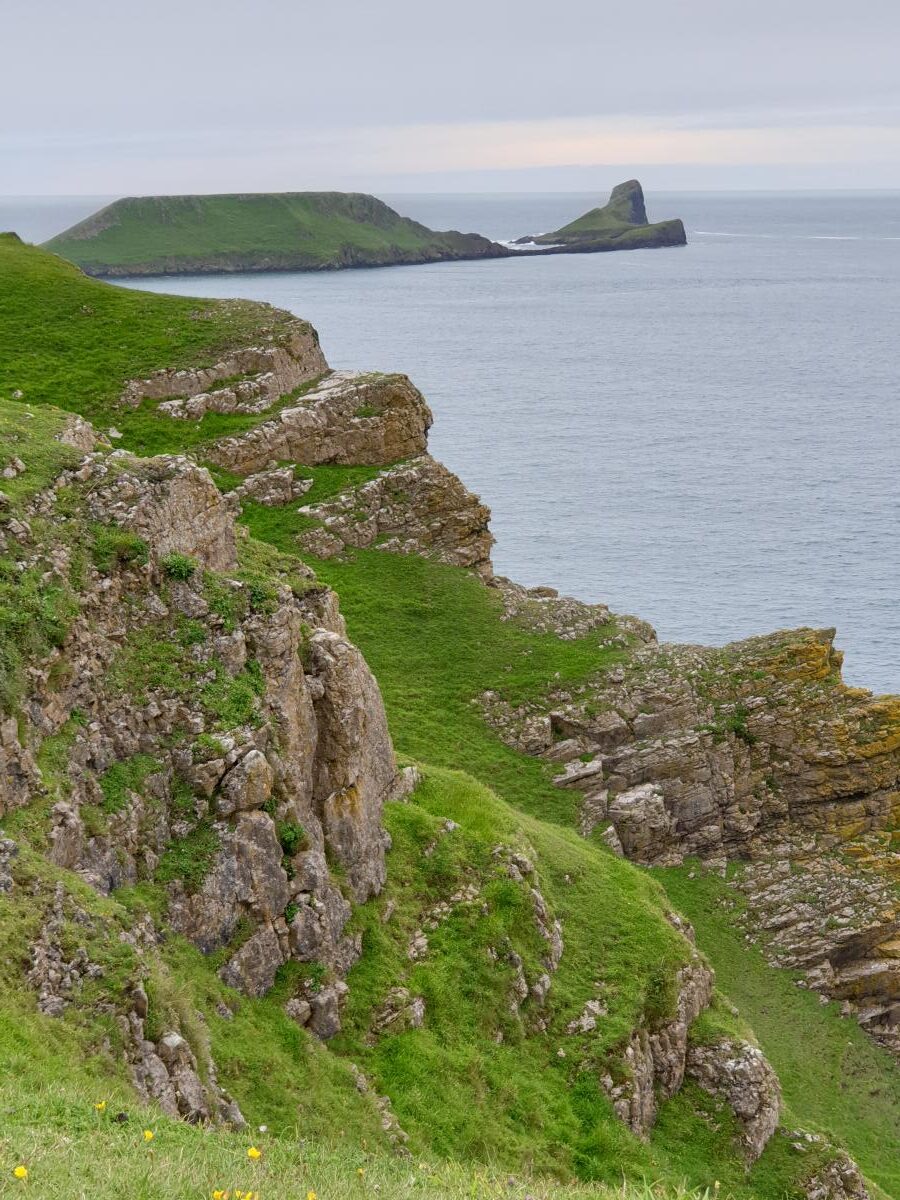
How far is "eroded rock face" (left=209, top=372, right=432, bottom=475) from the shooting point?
5428 cm

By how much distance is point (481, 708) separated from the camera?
47.8m

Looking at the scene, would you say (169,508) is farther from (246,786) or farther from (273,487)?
(273,487)

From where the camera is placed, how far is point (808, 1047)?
38.8 metres

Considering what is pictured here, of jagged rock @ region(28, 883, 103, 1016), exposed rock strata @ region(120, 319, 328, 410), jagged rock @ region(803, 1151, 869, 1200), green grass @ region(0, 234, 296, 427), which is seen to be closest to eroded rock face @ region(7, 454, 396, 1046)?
jagged rock @ region(28, 883, 103, 1016)

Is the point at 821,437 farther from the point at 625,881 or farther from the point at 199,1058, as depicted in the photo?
the point at 199,1058

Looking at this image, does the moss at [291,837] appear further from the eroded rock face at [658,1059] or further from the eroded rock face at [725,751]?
the eroded rock face at [725,751]

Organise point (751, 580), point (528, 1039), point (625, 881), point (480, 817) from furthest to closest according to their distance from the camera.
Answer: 1. point (751, 580)
2. point (625, 881)
3. point (480, 817)
4. point (528, 1039)

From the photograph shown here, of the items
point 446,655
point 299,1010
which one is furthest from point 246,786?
point 446,655

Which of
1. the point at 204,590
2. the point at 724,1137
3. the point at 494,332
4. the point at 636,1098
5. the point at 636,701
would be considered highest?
the point at 494,332

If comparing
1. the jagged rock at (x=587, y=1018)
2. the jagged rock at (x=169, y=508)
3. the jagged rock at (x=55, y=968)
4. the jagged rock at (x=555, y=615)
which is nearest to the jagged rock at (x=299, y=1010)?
the jagged rock at (x=55, y=968)

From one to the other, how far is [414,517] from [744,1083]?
32.2m

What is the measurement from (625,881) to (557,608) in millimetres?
20405

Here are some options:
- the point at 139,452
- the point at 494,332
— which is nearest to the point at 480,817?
the point at 139,452

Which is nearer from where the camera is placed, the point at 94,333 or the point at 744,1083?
the point at 744,1083
